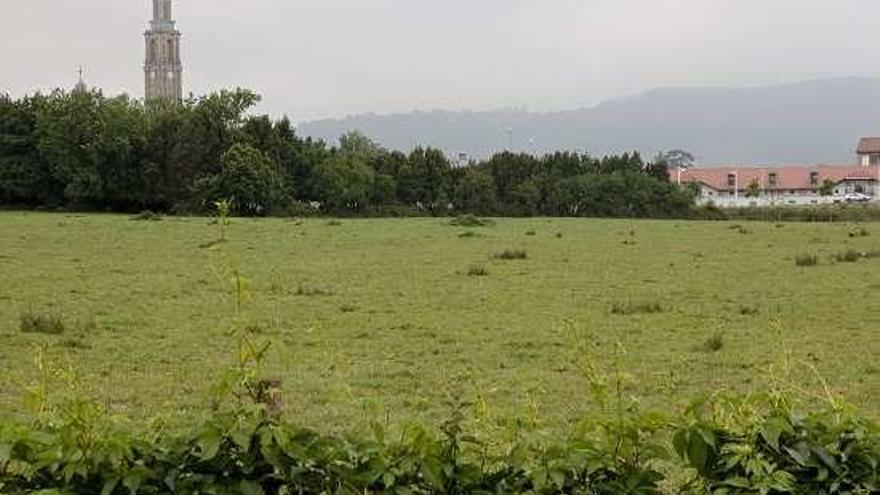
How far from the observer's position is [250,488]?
158 inches

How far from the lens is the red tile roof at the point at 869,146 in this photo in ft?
634

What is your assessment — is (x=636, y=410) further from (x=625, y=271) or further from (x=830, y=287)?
(x=625, y=271)

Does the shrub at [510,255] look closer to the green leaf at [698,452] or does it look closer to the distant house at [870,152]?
the green leaf at [698,452]

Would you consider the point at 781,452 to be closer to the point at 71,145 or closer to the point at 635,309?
the point at 635,309

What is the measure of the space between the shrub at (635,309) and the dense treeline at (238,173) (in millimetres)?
54857

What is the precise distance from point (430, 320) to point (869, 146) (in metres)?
195

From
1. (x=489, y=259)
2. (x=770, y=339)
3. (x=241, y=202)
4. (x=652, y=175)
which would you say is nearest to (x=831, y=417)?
(x=770, y=339)

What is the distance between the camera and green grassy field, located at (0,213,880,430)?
11484 mm

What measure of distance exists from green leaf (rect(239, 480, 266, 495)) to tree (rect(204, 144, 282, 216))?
7261cm

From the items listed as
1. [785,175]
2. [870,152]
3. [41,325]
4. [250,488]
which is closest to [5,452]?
[250,488]

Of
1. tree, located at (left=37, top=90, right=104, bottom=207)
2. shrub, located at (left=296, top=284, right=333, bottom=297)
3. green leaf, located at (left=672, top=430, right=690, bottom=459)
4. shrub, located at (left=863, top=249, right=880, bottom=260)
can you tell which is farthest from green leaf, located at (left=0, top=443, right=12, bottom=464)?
tree, located at (left=37, top=90, right=104, bottom=207)

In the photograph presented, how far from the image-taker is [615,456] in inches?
165

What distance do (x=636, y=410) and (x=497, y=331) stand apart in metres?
12.9

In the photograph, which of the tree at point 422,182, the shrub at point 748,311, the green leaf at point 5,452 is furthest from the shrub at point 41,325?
the tree at point 422,182
